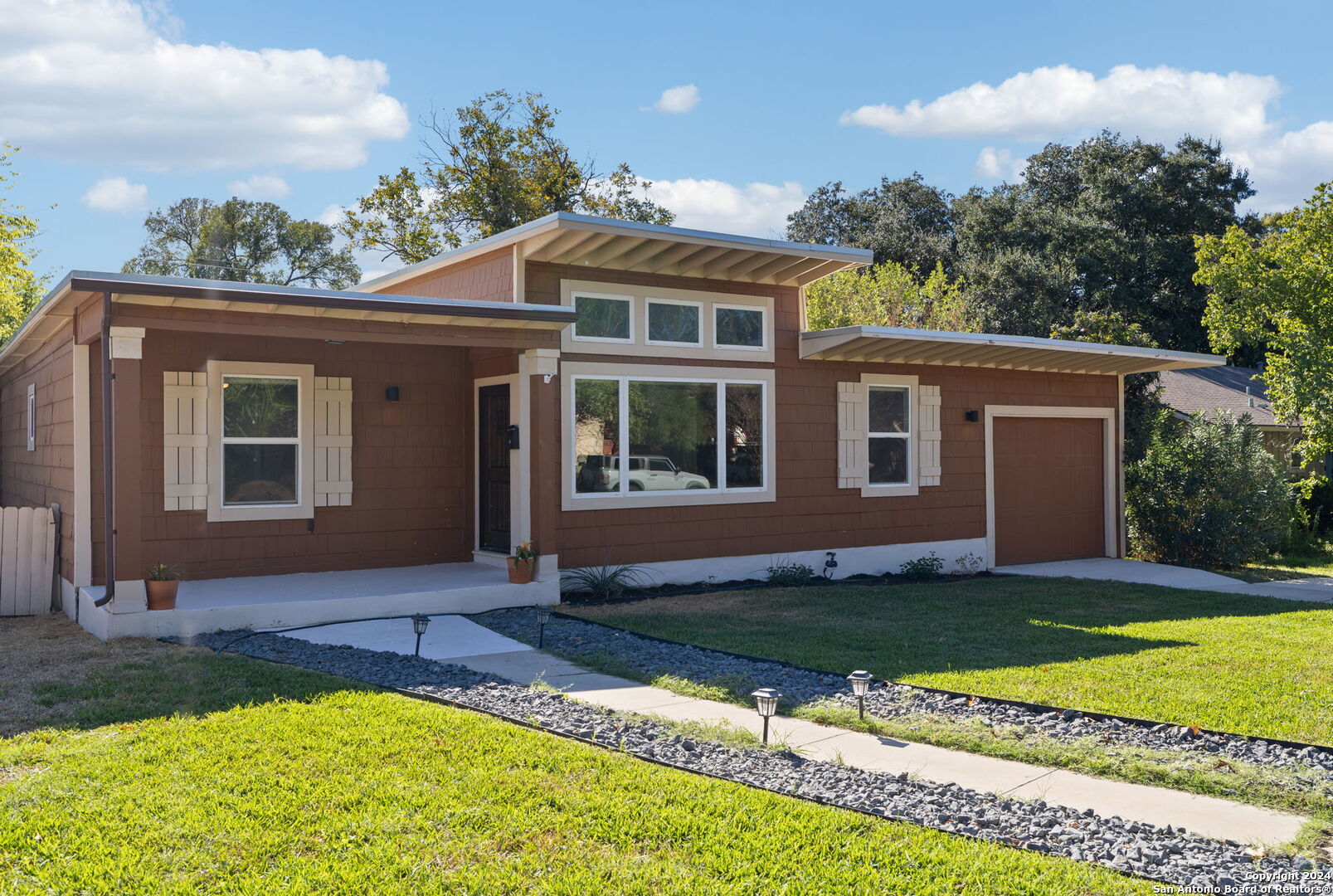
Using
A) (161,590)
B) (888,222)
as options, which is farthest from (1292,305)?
(888,222)

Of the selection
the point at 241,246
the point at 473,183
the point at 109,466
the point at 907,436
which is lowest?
the point at 109,466

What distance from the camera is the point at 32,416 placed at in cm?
1128

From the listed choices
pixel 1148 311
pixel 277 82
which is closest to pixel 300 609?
pixel 277 82

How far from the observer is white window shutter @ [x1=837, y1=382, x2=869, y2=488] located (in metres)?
12.1

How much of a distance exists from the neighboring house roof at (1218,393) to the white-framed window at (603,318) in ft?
44.4

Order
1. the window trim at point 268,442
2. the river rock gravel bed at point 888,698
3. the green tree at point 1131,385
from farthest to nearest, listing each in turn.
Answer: the green tree at point 1131,385 < the window trim at point 268,442 < the river rock gravel bed at point 888,698

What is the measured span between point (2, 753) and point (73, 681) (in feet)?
5.24

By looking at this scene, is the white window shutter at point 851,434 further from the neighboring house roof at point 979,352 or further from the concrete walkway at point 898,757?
the concrete walkway at point 898,757

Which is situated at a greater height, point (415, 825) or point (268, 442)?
point (268, 442)

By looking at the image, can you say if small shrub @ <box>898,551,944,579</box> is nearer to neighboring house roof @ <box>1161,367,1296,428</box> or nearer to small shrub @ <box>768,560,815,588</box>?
small shrub @ <box>768,560,815,588</box>

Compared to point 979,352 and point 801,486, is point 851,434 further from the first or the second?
point 979,352

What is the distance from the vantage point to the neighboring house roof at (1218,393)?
21359 mm

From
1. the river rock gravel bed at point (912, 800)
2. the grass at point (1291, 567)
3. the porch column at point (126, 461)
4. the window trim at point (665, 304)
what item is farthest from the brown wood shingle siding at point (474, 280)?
the grass at point (1291, 567)

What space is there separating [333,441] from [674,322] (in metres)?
3.57
